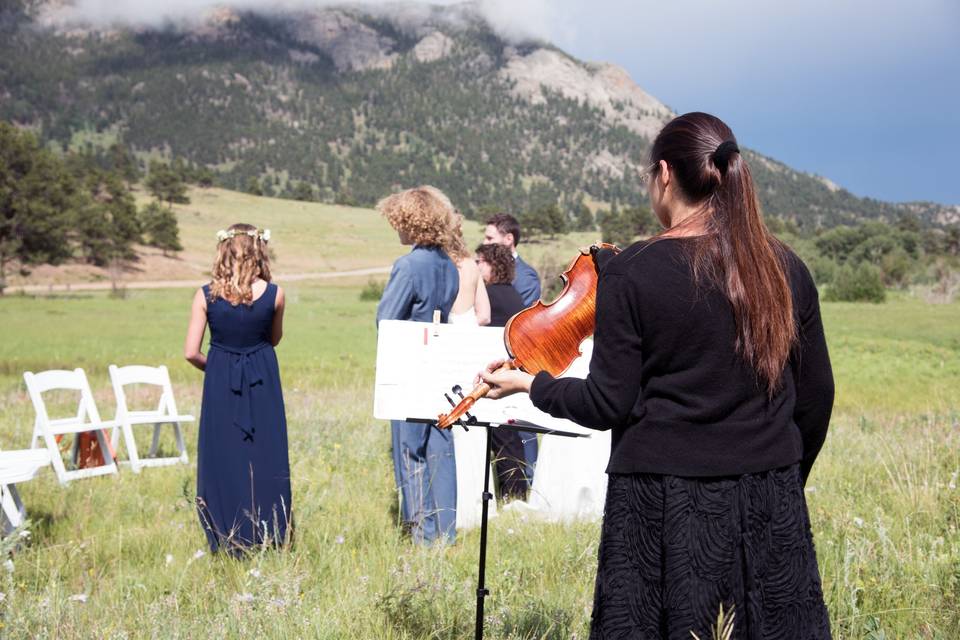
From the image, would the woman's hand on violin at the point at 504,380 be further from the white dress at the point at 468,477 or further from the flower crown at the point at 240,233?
the white dress at the point at 468,477

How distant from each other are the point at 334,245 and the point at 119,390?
283ft

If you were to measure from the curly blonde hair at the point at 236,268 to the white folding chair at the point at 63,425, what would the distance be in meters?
2.95

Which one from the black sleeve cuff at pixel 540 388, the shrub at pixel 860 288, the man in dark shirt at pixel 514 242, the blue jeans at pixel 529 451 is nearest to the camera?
the black sleeve cuff at pixel 540 388

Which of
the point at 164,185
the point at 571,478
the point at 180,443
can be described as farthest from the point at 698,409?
the point at 164,185

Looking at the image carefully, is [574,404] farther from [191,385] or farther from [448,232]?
[191,385]

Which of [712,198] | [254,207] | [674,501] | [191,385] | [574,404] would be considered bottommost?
[191,385]

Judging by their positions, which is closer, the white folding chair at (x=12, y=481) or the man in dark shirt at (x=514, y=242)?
the white folding chair at (x=12, y=481)

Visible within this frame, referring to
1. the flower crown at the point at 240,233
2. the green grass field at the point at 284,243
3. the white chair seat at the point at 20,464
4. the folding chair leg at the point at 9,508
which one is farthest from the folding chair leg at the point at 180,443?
the green grass field at the point at 284,243

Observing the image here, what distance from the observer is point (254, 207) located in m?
118

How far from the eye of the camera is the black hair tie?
2252 millimetres

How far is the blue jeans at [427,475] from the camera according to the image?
5867mm

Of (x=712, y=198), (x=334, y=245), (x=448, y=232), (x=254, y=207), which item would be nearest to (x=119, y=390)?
(x=448, y=232)

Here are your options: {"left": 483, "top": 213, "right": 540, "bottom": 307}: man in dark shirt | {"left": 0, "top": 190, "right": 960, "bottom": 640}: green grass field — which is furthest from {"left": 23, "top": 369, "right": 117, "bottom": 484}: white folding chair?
{"left": 483, "top": 213, "right": 540, "bottom": 307}: man in dark shirt

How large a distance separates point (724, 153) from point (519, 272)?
240 inches
